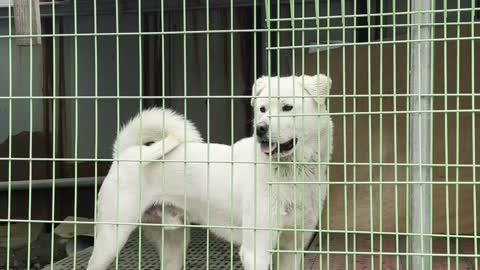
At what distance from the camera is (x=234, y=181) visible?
11.7ft

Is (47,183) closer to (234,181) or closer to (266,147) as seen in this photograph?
(234,181)

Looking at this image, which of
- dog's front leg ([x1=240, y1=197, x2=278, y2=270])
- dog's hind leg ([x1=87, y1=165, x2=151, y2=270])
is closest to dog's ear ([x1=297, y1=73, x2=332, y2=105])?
dog's front leg ([x1=240, y1=197, x2=278, y2=270])

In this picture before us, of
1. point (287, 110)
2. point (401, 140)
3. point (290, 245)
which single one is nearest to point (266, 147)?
point (287, 110)

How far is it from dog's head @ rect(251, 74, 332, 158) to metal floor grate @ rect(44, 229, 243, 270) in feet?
4.68

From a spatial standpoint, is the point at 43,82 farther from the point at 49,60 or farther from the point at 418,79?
the point at 418,79

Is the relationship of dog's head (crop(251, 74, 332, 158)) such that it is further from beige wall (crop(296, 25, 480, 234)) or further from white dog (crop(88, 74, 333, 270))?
beige wall (crop(296, 25, 480, 234))

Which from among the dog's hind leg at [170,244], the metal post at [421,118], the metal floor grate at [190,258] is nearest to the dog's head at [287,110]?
the metal post at [421,118]

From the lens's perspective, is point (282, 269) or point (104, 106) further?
point (104, 106)

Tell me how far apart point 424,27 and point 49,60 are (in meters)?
4.52

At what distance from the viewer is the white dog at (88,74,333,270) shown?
318cm


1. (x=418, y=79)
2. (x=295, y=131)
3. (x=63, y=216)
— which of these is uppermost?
(x=418, y=79)

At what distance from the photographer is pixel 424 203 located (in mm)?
2514

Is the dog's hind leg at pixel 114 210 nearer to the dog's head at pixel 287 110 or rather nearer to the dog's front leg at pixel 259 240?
the dog's front leg at pixel 259 240

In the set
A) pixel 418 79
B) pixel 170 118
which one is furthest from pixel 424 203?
pixel 170 118
